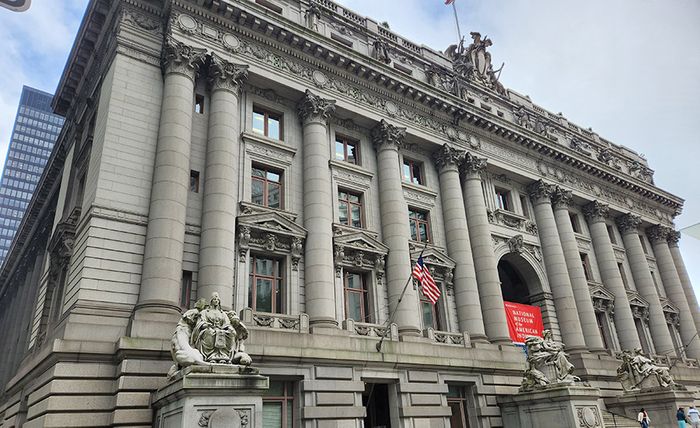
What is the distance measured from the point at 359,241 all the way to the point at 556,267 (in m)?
17.0

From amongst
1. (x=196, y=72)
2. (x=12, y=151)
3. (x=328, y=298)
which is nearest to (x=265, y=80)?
(x=196, y=72)

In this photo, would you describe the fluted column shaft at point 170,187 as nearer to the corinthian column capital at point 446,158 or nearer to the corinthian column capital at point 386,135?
the corinthian column capital at point 386,135

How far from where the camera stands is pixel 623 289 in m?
39.6

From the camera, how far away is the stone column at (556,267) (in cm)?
3375

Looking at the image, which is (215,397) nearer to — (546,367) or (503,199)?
(546,367)

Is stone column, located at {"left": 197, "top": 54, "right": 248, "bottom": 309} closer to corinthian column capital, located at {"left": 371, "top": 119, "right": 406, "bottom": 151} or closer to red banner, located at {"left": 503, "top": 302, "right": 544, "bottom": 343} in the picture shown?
corinthian column capital, located at {"left": 371, "top": 119, "right": 406, "bottom": 151}

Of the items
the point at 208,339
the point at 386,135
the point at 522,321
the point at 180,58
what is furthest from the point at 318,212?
the point at 522,321

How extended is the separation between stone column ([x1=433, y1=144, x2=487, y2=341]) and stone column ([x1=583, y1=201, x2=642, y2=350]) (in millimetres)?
15607

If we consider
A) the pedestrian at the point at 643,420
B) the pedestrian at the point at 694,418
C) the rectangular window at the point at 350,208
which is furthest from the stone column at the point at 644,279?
the rectangular window at the point at 350,208

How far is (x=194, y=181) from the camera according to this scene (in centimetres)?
2355

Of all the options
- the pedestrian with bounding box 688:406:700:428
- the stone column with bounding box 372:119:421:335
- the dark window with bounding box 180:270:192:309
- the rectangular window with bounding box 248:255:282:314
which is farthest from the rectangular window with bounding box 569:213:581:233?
the dark window with bounding box 180:270:192:309

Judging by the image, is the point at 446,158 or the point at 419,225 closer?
the point at 419,225

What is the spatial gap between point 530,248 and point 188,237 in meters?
24.7

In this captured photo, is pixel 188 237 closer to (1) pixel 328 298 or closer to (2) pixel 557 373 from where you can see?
(1) pixel 328 298
